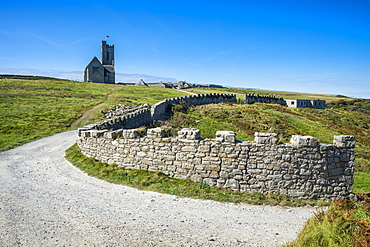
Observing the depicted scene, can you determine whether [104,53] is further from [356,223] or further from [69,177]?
[356,223]

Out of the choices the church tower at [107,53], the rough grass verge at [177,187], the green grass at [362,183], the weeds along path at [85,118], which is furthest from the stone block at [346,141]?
the church tower at [107,53]

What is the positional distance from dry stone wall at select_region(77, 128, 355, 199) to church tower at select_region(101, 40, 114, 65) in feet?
359

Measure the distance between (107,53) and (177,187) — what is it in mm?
113303

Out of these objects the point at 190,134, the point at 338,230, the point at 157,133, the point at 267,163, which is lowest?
the point at 338,230

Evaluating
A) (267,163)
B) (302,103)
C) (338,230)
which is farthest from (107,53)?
(338,230)

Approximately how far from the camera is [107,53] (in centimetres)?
11644

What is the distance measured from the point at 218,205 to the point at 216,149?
220cm

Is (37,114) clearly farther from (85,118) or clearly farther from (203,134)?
(203,134)

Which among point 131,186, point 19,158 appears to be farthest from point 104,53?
point 131,186

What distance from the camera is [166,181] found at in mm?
11727

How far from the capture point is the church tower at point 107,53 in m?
115

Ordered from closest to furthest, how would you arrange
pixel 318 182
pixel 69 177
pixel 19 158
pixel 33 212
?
pixel 33 212, pixel 318 182, pixel 69 177, pixel 19 158

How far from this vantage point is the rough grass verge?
10.3 metres

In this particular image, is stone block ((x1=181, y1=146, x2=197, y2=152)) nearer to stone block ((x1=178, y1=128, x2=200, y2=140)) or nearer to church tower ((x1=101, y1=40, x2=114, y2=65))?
stone block ((x1=178, y1=128, x2=200, y2=140))
